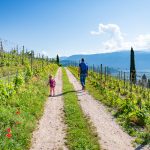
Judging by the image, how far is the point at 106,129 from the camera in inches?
516

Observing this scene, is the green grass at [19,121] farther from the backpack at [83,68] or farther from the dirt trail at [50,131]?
the backpack at [83,68]

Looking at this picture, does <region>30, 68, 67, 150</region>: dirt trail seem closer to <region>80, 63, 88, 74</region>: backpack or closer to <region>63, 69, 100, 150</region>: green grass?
<region>63, 69, 100, 150</region>: green grass

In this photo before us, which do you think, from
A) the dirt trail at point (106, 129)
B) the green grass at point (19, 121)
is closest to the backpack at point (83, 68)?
the dirt trail at point (106, 129)

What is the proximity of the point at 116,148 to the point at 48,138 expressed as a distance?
265 cm

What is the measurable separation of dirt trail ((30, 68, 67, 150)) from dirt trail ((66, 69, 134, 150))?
1.43 m

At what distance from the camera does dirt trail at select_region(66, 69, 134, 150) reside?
35.8ft

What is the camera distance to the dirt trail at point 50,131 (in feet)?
35.3

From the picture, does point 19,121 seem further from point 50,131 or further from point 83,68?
point 83,68

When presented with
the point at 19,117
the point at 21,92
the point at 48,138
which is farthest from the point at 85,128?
the point at 21,92

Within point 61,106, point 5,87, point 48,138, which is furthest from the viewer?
point 61,106

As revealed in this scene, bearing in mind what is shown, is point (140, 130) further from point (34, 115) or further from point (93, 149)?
point (34, 115)

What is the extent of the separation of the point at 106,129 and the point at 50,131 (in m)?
2.35

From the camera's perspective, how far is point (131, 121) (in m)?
14.4

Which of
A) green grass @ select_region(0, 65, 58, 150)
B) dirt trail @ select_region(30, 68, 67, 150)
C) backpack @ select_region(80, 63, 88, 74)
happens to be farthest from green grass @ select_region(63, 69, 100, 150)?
backpack @ select_region(80, 63, 88, 74)
